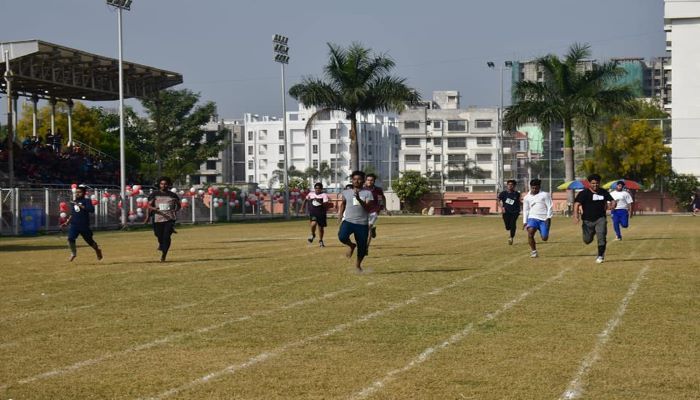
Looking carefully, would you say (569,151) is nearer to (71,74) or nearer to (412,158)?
(71,74)

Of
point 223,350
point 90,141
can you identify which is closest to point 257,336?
point 223,350

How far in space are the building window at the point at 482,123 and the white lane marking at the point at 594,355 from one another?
132 m

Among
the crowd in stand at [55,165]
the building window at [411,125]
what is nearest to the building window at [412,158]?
the building window at [411,125]

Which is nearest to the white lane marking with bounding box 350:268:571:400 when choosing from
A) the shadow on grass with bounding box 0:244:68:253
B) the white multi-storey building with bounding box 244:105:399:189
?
the shadow on grass with bounding box 0:244:68:253

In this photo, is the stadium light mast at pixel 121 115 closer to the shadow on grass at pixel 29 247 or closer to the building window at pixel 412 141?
the shadow on grass at pixel 29 247

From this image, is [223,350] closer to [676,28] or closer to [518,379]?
[518,379]

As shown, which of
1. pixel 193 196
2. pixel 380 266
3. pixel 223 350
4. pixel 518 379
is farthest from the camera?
pixel 193 196

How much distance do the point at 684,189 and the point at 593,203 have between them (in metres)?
61.2

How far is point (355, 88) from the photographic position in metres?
64.8

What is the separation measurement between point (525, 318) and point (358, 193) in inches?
278

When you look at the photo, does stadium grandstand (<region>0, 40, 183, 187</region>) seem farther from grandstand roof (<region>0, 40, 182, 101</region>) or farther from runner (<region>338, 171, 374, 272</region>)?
runner (<region>338, 171, 374, 272</region>)

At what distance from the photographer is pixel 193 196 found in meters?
55.9

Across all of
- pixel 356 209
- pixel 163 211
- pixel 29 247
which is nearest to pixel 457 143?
pixel 29 247

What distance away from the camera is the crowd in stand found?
175 feet
